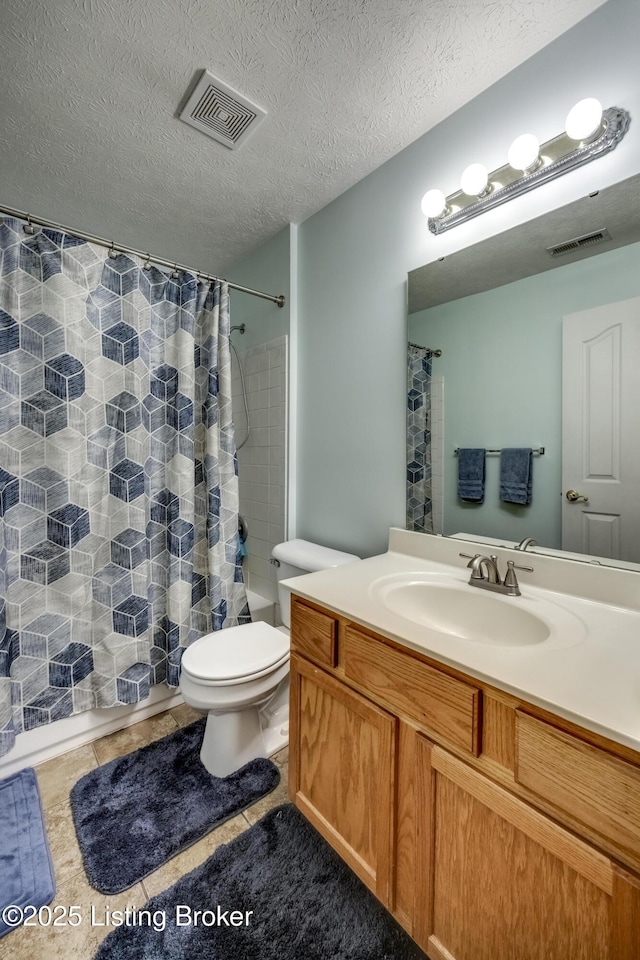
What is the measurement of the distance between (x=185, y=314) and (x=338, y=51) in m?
1.04

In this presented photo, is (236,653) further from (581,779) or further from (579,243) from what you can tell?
(579,243)

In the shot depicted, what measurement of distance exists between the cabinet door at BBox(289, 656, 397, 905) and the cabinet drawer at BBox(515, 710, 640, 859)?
1.01ft

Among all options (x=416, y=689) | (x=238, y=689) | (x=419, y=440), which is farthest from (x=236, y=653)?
(x=419, y=440)

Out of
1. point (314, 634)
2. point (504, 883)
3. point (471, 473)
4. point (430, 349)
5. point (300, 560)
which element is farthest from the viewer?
point (300, 560)

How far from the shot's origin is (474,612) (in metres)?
1.14

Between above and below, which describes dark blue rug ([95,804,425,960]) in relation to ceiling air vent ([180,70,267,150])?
below

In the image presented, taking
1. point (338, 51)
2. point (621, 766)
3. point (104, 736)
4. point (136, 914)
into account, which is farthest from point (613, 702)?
point (104, 736)

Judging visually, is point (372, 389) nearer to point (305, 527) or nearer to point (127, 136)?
point (305, 527)

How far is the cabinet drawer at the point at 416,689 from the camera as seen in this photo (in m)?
0.76

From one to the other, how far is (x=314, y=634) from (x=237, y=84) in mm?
1724

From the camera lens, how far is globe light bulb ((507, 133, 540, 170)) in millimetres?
1137

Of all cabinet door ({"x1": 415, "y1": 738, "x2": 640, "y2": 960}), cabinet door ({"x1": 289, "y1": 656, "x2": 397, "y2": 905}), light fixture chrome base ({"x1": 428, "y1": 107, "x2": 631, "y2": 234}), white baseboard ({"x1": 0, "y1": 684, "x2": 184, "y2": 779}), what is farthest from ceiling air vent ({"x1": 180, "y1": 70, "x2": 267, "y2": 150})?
white baseboard ({"x1": 0, "y1": 684, "x2": 184, "y2": 779})

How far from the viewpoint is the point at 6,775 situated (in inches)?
57.6

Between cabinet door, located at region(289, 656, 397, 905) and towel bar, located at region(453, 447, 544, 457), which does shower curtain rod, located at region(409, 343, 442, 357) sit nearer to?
towel bar, located at region(453, 447, 544, 457)
